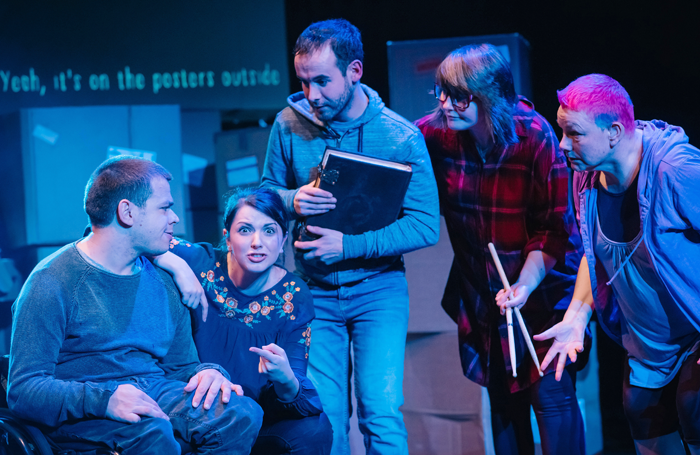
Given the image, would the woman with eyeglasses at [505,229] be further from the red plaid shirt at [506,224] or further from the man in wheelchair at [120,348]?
the man in wheelchair at [120,348]

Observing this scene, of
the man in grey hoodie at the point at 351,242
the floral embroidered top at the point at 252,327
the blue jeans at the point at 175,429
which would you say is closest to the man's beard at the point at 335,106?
the man in grey hoodie at the point at 351,242

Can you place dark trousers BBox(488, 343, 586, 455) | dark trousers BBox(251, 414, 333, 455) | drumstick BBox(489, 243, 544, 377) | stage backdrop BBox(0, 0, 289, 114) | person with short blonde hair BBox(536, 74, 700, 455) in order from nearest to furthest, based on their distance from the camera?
person with short blonde hair BBox(536, 74, 700, 455), dark trousers BBox(251, 414, 333, 455), drumstick BBox(489, 243, 544, 377), dark trousers BBox(488, 343, 586, 455), stage backdrop BBox(0, 0, 289, 114)

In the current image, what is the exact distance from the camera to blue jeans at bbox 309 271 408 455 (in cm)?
200

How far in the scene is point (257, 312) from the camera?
2.00 meters

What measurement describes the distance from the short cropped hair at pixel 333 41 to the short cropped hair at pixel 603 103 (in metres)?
0.63

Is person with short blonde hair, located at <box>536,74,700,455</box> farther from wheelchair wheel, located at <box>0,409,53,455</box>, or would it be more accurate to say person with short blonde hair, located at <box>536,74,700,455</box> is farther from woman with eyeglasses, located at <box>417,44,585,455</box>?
wheelchair wheel, located at <box>0,409,53,455</box>

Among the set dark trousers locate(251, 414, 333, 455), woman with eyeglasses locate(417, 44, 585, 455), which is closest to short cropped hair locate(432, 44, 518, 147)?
woman with eyeglasses locate(417, 44, 585, 455)

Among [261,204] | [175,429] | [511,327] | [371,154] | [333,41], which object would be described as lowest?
[175,429]

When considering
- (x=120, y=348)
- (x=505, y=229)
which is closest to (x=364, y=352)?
(x=505, y=229)

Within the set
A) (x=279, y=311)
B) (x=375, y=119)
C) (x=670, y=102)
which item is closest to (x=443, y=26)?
(x=670, y=102)

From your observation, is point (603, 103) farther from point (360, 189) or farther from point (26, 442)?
point (26, 442)

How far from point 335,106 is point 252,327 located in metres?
0.68

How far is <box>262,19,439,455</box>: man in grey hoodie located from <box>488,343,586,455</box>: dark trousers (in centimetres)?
36

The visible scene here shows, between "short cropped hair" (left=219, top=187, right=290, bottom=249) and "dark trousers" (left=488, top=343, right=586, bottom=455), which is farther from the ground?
"short cropped hair" (left=219, top=187, right=290, bottom=249)
